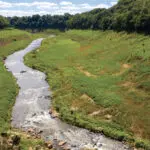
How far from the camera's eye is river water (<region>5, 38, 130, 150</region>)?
1110 inches

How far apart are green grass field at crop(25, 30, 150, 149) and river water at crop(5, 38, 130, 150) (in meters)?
1.18

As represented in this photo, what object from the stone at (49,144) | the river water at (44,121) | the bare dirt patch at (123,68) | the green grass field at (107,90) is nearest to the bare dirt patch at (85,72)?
the green grass field at (107,90)

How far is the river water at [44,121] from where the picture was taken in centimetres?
2820

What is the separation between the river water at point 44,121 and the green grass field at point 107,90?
3.86 feet

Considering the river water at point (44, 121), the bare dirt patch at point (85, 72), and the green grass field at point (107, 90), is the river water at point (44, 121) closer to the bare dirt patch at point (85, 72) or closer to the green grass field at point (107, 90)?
the green grass field at point (107, 90)

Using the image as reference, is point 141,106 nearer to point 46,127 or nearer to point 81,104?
point 81,104

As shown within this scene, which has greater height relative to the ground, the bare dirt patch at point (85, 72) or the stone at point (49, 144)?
the bare dirt patch at point (85, 72)

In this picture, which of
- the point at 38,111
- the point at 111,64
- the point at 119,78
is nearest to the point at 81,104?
the point at 38,111

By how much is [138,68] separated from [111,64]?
31.9ft

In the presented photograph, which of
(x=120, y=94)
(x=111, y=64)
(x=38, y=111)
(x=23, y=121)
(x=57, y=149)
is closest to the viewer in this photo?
(x=57, y=149)

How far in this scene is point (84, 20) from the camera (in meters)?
169

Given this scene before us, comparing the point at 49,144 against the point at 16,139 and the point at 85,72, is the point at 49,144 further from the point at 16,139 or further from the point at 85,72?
the point at 85,72

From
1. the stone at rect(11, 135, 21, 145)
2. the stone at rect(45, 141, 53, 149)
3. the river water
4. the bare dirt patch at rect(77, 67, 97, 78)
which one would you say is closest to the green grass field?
the bare dirt patch at rect(77, 67, 97, 78)

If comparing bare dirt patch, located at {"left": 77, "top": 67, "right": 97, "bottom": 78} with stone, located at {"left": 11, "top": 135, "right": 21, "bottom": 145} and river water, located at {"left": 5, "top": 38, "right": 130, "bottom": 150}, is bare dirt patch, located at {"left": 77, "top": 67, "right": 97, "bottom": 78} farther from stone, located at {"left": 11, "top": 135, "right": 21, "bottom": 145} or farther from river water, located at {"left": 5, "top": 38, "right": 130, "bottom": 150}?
stone, located at {"left": 11, "top": 135, "right": 21, "bottom": 145}
